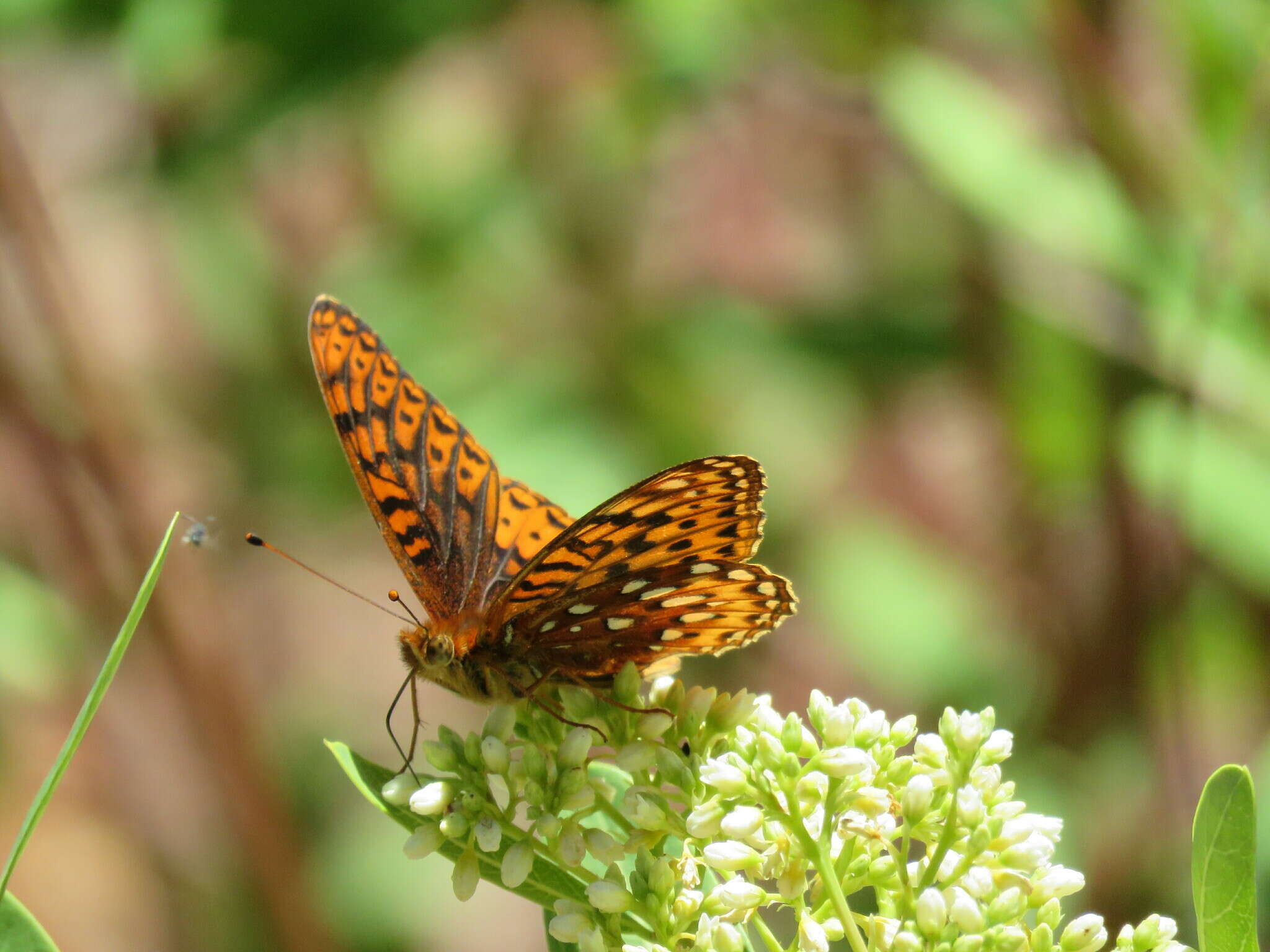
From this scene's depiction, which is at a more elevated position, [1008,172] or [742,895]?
[1008,172]

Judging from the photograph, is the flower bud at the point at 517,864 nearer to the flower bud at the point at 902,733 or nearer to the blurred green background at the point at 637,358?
the flower bud at the point at 902,733

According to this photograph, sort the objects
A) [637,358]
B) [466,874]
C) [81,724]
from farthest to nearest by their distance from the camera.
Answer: [637,358] → [466,874] → [81,724]

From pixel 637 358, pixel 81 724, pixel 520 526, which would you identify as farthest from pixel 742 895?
pixel 637 358

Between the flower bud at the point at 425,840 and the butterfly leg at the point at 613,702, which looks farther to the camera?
the butterfly leg at the point at 613,702

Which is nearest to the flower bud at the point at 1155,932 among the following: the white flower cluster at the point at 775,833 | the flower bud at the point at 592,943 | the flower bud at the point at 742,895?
the white flower cluster at the point at 775,833

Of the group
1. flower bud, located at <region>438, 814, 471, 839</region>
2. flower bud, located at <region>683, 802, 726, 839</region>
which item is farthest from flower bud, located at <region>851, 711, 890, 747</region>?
flower bud, located at <region>438, 814, 471, 839</region>

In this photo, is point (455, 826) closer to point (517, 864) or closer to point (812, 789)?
point (517, 864)

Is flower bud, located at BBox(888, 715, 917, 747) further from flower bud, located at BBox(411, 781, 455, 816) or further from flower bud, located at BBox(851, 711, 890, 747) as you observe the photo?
flower bud, located at BBox(411, 781, 455, 816)
